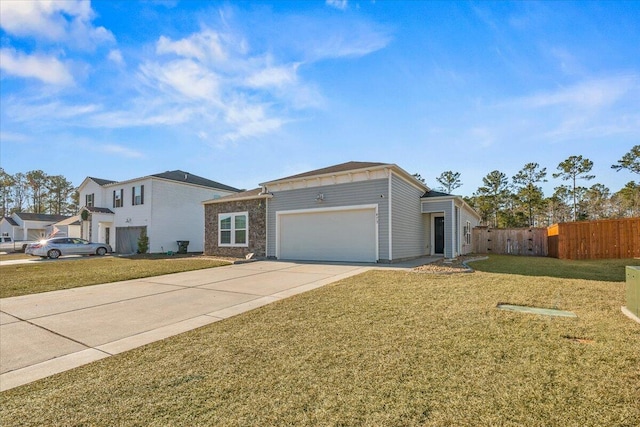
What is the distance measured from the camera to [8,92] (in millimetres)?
9750

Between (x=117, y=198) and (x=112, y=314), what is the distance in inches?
901

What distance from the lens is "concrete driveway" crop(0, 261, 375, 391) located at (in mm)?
3518

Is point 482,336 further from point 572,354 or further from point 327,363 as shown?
point 327,363

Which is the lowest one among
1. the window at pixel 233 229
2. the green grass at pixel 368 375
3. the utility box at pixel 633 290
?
the green grass at pixel 368 375

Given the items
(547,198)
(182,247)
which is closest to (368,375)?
(182,247)

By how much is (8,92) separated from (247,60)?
25.2ft

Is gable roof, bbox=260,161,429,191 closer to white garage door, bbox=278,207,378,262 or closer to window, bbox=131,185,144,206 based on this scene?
white garage door, bbox=278,207,378,262

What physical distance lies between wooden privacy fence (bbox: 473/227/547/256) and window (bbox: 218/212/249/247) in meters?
15.9

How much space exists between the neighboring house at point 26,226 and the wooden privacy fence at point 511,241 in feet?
172

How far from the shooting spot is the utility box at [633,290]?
4.00 meters

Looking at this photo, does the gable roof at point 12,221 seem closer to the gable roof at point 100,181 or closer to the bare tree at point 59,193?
the bare tree at point 59,193

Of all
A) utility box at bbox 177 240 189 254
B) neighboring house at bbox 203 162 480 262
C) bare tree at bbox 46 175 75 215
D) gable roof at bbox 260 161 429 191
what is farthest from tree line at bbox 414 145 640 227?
bare tree at bbox 46 175 75 215

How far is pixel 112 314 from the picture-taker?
17.2ft

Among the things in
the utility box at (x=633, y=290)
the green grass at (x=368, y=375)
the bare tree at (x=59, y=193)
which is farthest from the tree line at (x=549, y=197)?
the green grass at (x=368, y=375)
